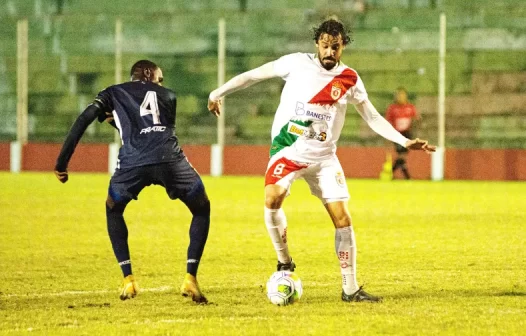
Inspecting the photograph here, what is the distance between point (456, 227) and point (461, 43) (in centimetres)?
1522

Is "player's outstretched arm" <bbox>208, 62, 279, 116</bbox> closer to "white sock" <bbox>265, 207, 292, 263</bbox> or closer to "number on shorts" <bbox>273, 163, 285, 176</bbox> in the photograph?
"number on shorts" <bbox>273, 163, 285, 176</bbox>

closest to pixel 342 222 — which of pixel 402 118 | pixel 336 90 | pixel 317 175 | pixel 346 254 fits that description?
pixel 346 254

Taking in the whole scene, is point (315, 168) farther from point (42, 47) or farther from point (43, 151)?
point (42, 47)

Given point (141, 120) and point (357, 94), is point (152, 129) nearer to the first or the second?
point (141, 120)

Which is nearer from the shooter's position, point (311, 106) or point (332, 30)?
point (332, 30)

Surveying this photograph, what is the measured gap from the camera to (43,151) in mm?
29578

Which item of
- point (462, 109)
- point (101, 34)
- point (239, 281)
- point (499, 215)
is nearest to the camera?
point (239, 281)

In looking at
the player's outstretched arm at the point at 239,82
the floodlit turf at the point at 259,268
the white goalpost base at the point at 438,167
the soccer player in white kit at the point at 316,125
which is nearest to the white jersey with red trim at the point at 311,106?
the soccer player in white kit at the point at 316,125

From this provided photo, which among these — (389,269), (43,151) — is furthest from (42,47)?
(389,269)

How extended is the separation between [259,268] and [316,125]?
2.38 m

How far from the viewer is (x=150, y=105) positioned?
8250 millimetres

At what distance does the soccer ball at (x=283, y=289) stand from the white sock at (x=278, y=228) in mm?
572

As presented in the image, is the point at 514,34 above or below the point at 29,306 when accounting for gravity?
above

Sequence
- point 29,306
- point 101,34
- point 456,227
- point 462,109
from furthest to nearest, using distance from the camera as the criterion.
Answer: point 101,34, point 462,109, point 456,227, point 29,306
